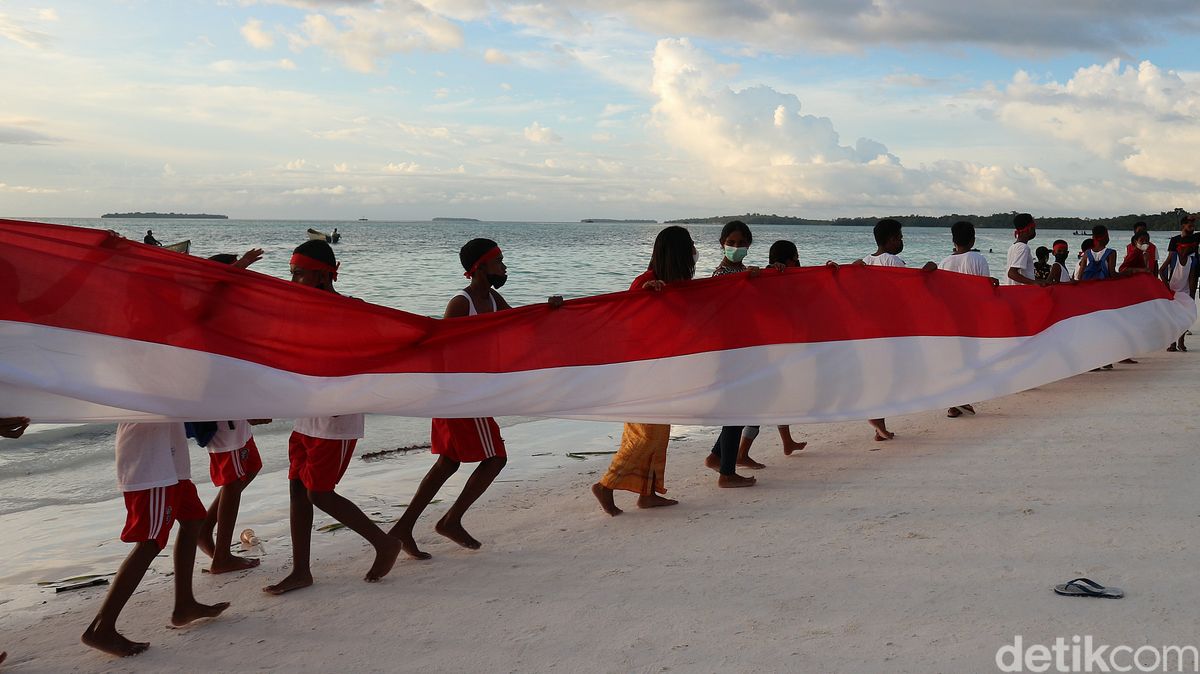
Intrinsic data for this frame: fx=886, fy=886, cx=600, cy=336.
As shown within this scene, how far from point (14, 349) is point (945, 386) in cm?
592

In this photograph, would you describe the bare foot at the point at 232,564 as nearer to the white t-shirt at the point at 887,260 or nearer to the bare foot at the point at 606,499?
the bare foot at the point at 606,499

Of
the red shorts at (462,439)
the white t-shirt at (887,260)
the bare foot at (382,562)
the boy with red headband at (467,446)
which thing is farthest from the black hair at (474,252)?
the white t-shirt at (887,260)

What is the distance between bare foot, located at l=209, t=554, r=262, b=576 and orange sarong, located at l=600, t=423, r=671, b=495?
2.16 m

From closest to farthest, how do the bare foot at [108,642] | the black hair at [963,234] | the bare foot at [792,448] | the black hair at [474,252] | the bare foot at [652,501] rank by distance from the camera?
the bare foot at [108,642] < the black hair at [474,252] < the bare foot at [652,501] < the bare foot at [792,448] < the black hair at [963,234]

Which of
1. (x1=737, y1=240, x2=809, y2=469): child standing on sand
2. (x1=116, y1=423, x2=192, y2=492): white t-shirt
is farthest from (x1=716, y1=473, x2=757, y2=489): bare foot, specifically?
(x1=116, y1=423, x2=192, y2=492): white t-shirt

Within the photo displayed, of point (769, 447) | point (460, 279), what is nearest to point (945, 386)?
point (769, 447)

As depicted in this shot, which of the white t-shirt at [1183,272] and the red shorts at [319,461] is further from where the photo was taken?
the white t-shirt at [1183,272]

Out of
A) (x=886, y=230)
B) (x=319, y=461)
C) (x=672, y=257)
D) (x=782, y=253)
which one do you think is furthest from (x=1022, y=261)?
(x=319, y=461)

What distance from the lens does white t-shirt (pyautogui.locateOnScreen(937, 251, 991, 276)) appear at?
7910 millimetres

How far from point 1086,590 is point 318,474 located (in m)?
3.68

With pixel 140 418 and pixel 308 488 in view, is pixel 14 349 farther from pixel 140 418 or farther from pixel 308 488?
pixel 308 488

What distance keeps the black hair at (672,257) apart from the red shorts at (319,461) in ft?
7.48

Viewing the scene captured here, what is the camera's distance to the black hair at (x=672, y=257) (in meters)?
5.69

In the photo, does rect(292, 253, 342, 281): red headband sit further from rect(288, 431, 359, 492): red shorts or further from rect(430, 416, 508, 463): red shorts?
rect(430, 416, 508, 463): red shorts
